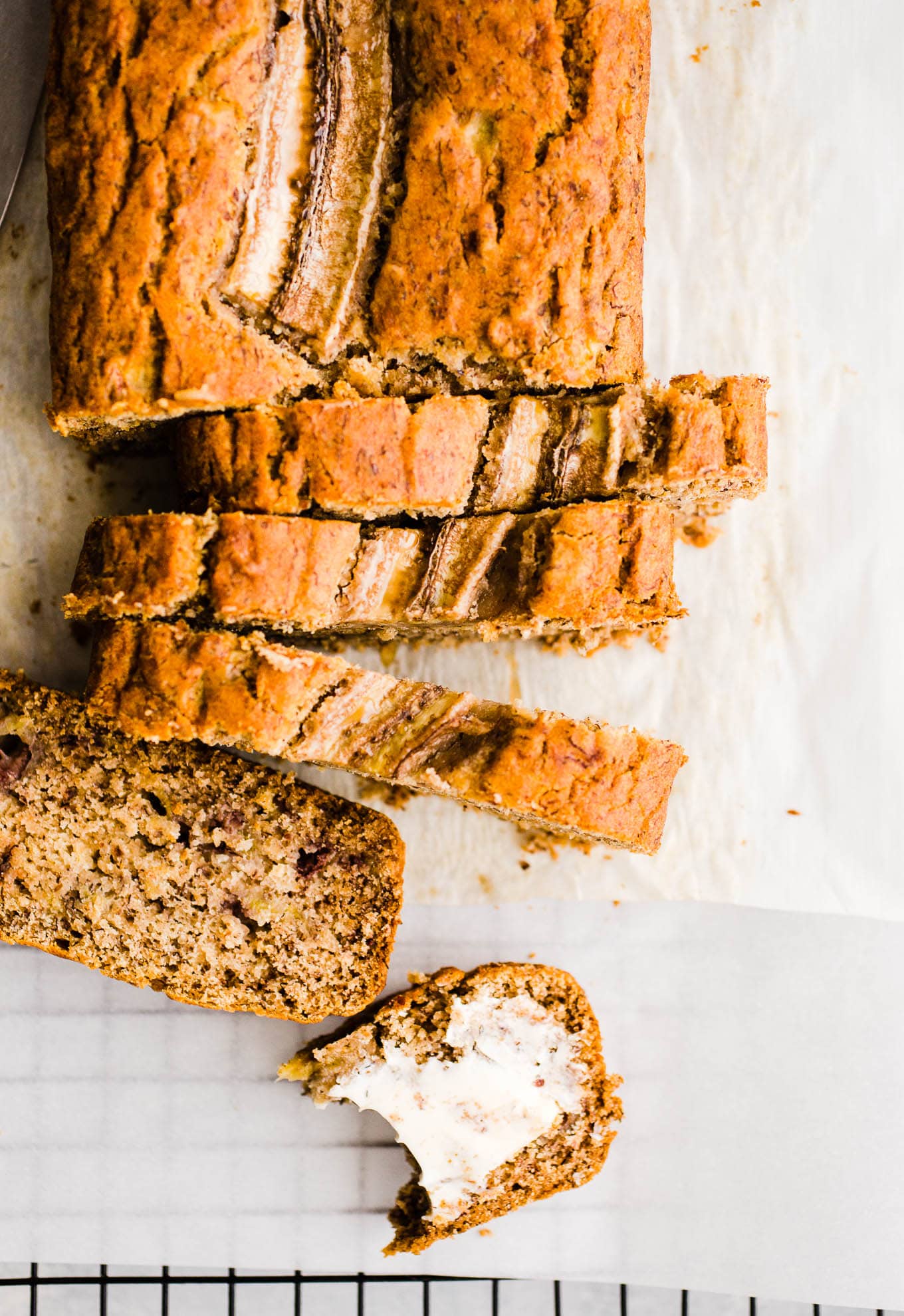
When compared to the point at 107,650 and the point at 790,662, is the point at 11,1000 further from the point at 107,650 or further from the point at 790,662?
the point at 790,662

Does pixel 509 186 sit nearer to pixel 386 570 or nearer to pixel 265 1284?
pixel 386 570

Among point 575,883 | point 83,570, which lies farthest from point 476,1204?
point 83,570

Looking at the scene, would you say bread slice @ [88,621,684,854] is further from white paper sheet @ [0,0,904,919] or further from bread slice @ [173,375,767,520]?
white paper sheet @ [0,0,904,919]

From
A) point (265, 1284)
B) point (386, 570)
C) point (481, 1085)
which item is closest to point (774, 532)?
point (386, 570)

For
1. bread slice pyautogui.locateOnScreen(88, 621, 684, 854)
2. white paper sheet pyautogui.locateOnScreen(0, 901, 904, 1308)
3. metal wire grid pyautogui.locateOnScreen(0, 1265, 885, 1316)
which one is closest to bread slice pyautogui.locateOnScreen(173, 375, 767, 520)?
bread slice pyautogui.locateOnScreen(88, 621, 684, 854)

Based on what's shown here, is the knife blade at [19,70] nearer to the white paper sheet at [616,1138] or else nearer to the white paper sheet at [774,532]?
the white paper sheet at [774,532]

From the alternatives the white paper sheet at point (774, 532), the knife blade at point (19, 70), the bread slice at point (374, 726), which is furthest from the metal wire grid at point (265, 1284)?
the knife blade at point (19, 70)
